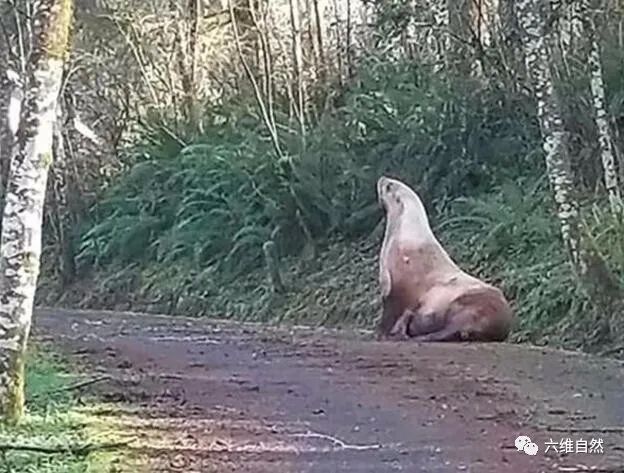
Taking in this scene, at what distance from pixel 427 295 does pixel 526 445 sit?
18.1 feet

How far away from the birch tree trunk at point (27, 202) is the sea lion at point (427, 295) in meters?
5.07

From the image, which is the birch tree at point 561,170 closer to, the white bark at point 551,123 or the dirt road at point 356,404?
the white bark at point 551,123

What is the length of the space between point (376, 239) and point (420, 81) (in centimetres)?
220

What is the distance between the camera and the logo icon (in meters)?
6.50

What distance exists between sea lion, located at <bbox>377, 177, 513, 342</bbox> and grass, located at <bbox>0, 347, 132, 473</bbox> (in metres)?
3.41

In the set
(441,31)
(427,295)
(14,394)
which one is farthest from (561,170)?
(441,31)

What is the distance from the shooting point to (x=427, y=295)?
479 inches

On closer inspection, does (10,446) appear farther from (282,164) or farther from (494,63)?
(282,164)

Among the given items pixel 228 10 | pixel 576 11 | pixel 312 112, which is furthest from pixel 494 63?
pixel 228 10

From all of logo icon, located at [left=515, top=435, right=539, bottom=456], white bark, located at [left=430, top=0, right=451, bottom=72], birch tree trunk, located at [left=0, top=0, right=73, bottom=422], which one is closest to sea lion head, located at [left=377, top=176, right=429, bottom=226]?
white bark, located at [left=430, top=0, right=451, bottom=72]

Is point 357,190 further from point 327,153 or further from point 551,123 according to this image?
point 551,123

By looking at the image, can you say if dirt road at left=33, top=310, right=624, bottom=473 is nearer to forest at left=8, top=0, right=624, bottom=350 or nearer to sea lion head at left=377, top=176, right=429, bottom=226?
sea lion head at left=377, top=176, right=429, bottom=226

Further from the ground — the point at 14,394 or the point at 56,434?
the point at 14,394

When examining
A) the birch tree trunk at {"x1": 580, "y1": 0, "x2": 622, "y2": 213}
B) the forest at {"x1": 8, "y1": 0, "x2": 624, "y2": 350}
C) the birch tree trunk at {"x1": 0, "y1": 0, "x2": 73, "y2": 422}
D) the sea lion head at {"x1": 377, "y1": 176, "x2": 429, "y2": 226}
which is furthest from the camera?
the forest at {"x1": 8, "y1": 0, "x2": 624, "y2": 350}
